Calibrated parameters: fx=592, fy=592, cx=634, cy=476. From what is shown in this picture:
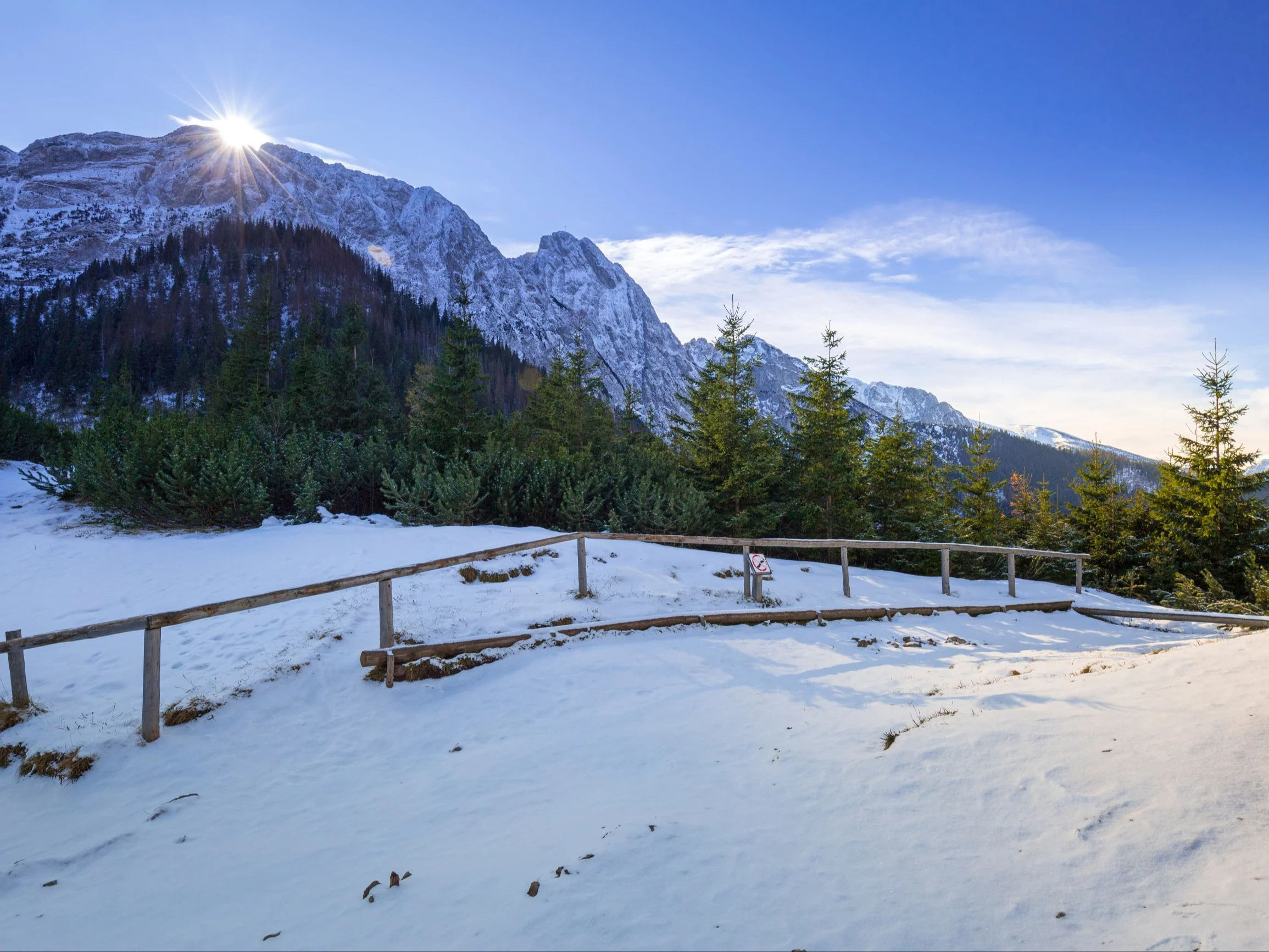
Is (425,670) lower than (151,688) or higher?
lower

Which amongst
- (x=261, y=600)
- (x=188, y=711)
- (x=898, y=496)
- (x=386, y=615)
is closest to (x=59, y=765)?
(x=188, y=711)

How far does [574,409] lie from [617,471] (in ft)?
28.4

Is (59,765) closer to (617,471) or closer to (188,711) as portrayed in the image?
(188,711)

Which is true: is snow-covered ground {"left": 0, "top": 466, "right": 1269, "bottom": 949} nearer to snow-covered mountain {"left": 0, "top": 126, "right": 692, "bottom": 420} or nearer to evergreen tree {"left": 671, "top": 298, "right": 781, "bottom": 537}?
evergreen tree {"left": 671, "top": 298, "right": 781, "bottom": 537}

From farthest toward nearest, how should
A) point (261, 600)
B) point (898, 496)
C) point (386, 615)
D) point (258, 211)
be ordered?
point (258, 211), point (898, 496), point (386, 615), point (261, 600)

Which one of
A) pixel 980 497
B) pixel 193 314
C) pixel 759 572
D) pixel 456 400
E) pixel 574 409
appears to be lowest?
pixel 759 572

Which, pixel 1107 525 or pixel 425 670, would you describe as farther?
pixel 1107 525

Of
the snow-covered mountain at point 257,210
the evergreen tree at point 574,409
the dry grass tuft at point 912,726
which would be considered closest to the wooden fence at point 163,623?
the dry grass tuft at point 912,726

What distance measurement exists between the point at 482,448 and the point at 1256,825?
61.4ft

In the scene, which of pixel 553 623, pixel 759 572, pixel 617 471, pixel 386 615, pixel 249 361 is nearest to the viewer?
pixel 386 615

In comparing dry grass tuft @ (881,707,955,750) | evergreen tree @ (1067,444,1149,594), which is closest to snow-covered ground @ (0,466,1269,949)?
dry grass tuft @ (881,707,955,750)

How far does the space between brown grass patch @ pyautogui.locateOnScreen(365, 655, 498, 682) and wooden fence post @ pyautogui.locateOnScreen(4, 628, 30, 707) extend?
3205mm

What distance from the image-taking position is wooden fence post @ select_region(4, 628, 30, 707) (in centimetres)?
580

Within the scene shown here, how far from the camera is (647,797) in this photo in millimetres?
4203
